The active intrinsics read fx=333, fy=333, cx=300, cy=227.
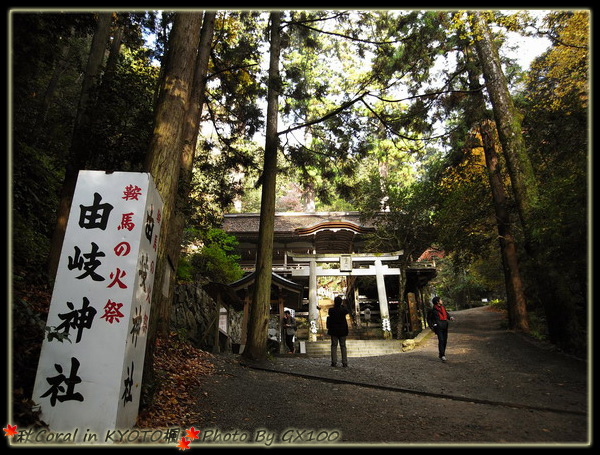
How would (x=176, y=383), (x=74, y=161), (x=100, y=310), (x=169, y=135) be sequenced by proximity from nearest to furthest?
(x=100, y=310)
(x=169, y=135)
(x=176, y=383)
(x=74, y=161)

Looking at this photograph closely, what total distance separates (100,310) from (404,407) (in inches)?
136

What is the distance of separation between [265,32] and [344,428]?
929cm

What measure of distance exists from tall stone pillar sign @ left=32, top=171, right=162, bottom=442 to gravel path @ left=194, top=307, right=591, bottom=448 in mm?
878

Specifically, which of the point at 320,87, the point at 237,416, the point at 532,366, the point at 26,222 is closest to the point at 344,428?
the point at 237,416

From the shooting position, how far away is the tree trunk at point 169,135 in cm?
396

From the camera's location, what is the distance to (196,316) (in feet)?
34.5

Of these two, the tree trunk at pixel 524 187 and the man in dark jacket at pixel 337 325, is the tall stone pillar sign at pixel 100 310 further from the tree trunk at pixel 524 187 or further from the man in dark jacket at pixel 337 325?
the man in dark jacket at pixel 337 325

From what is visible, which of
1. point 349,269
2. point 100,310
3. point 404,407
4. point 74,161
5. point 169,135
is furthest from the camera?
point 349,269

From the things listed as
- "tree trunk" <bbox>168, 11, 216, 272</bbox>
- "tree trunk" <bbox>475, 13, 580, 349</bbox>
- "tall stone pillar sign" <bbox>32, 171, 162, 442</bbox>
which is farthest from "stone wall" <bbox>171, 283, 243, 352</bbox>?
"tree trunk" <bbox>475, 13, 580, 349</bbox>

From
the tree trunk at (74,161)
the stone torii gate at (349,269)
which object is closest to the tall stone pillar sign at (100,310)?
the tree trunk at (74,161)

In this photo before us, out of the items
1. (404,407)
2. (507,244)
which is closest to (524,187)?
(404,407)

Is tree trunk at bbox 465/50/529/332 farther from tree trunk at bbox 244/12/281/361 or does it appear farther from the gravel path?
tree trunk at bbox 244/12/281/361

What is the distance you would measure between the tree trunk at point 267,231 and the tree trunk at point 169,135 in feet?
10.5

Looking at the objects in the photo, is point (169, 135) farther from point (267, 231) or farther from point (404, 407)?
point (404, 407)
